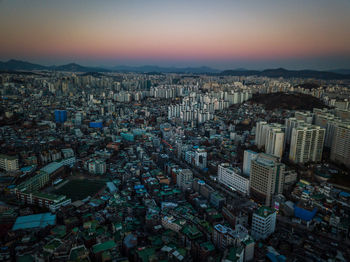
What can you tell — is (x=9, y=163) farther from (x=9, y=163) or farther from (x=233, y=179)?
(x=233, y=179)

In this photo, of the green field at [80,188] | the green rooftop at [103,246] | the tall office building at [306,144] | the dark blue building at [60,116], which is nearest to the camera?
the green rooftop at [103,246]

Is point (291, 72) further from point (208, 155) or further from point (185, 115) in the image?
point (208, 155)

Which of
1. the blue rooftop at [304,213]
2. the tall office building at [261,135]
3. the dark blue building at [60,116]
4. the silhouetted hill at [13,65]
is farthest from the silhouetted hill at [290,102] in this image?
the silhouetted hill at [13,65]

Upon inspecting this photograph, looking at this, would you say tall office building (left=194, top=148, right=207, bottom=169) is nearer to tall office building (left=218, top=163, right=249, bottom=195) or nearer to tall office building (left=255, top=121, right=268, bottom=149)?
tall office building (left=218, top=163, right=249, bottom=195)

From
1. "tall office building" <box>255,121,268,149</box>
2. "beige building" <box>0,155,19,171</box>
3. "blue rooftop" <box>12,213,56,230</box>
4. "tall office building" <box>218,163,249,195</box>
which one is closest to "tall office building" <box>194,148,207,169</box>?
"tall office building" <box>218,163,249,195</box>

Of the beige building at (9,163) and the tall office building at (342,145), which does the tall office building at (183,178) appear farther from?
the tall office building at (342,145)

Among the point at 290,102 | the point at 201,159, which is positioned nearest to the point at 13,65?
the point at 201,159
